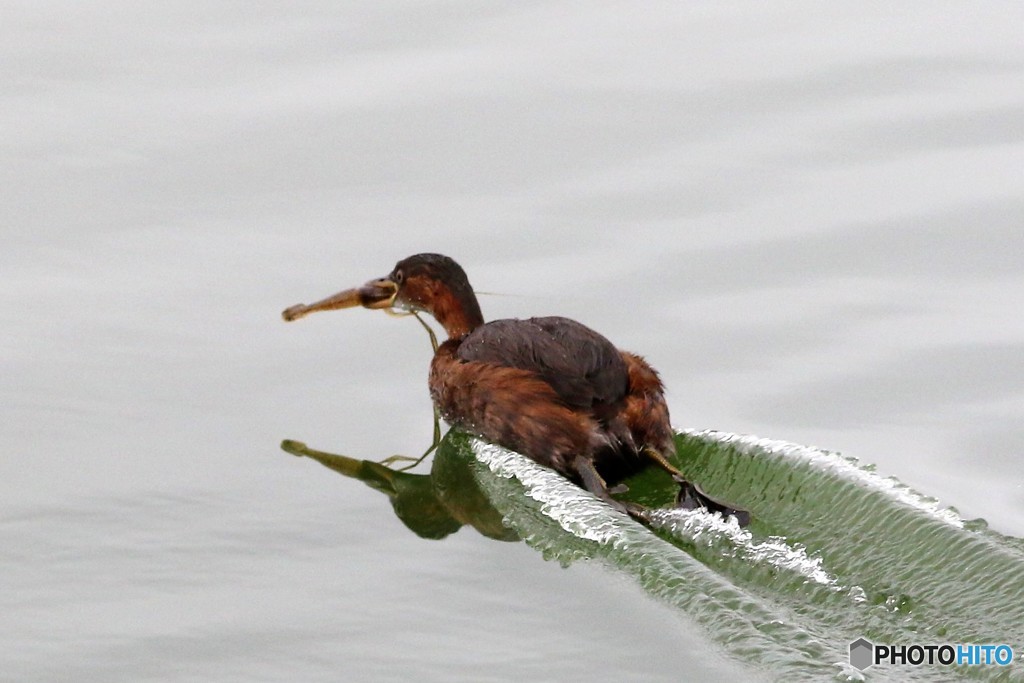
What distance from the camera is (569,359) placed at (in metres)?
8.31

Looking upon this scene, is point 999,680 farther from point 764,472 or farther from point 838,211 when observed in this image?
point 838,211

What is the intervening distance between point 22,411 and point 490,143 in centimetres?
408

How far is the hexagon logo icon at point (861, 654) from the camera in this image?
243 inches

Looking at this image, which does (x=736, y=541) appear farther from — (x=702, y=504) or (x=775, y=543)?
(x=702, y=504)

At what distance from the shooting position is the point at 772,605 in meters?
6.73

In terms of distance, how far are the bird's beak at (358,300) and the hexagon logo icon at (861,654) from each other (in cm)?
402

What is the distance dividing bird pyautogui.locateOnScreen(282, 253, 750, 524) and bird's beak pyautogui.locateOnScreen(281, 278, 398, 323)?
914 mm

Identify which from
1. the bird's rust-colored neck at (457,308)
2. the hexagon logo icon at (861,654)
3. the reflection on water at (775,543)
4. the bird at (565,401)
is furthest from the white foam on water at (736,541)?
the bird's rust-colored neck at (457,308)

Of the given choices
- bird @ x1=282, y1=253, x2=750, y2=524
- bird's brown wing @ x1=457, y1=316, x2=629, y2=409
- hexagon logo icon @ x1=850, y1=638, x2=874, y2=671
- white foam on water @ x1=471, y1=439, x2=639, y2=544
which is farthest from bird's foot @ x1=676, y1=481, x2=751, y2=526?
hexagon logo icon @ x1=850, y1=638, x2=874, y2=671

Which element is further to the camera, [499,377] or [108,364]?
[108,364]

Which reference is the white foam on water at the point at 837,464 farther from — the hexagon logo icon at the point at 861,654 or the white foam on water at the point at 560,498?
the hexagon logo icon at the point at 861,654

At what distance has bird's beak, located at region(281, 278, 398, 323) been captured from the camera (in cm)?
966

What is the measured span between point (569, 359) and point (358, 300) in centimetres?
179

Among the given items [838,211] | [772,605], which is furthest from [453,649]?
[838,211]
